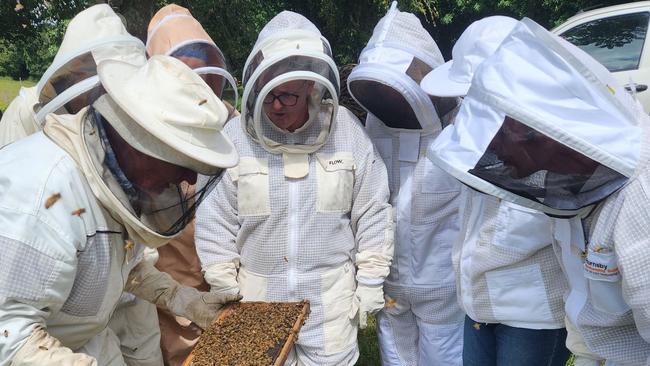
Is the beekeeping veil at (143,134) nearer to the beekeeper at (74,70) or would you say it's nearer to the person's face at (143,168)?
the person's face at (143,168)

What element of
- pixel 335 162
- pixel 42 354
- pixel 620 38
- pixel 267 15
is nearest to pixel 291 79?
pixel 335 162

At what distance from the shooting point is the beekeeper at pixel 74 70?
254 cm

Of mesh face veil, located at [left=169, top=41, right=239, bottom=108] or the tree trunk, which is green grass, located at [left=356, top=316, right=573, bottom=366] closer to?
mesh face veil, located at [left=169, top=41, right=239, bottom=108]

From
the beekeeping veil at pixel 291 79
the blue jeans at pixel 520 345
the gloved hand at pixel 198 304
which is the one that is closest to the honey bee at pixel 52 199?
the gloved hand at pixel 198 304

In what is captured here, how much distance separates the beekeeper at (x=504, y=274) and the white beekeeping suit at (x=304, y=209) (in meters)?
0.48

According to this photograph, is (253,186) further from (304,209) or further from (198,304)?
(198,304)

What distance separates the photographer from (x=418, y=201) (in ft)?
9.87

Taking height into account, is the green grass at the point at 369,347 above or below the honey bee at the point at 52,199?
below

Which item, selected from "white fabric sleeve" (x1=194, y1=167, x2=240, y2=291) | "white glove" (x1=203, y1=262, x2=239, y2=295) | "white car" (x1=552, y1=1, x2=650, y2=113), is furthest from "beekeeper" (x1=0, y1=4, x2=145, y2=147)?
"white car" (x1=552, y1=1, x2=650, y2=113)

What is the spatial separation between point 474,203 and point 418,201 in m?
0.54

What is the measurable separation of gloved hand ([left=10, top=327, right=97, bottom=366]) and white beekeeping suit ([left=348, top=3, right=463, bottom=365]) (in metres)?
1.85

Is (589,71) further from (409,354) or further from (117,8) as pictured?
(117,8)

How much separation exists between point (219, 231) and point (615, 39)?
19.7 ft

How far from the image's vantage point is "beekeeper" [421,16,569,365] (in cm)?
229
